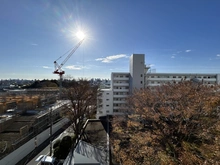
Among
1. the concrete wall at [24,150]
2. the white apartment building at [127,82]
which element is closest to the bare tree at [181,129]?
the concrete wall at [24,150]

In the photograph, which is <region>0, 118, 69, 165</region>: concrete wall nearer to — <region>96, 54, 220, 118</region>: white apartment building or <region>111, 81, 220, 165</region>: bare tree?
<region>111, 81, 220, 165</region>: bare tree

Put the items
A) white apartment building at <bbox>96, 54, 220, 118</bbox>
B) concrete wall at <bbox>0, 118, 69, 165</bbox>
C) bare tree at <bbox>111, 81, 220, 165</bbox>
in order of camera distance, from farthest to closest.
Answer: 1. white apartment building at <bbox>96, 54, 220, 118</bbox>
2. concrete wall at <bbox>0, 118, 69, 165</bbox>
3. bare tree at <bbox>111, 81, 220, 165</bbox>

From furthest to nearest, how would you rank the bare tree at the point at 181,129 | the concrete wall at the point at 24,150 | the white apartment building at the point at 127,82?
the white apartment building at the point at 127,82
the concrete wall at the point at 24,150
the bare tree at the point at 181,129

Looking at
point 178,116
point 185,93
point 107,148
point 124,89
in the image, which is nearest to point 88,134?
point 107,148

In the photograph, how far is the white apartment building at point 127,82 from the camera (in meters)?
22.5

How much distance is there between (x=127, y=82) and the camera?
82.0 feet

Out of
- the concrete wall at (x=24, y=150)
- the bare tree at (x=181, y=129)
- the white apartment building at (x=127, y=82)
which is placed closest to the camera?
the bare tree at (x=181, y=129)

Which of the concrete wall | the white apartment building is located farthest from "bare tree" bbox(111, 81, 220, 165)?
the white apartment building

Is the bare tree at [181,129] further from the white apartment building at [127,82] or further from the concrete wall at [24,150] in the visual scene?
the white apartment building at [127,82]

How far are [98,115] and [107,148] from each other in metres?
12.6

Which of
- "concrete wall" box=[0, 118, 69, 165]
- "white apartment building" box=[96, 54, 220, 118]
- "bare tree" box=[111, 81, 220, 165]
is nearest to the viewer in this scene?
"bare tree" box=[111, 81, 220, 165]

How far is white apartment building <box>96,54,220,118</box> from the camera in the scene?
22.5m

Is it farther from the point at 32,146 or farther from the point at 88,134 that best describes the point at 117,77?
the point at 32,146

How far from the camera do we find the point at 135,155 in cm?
773
